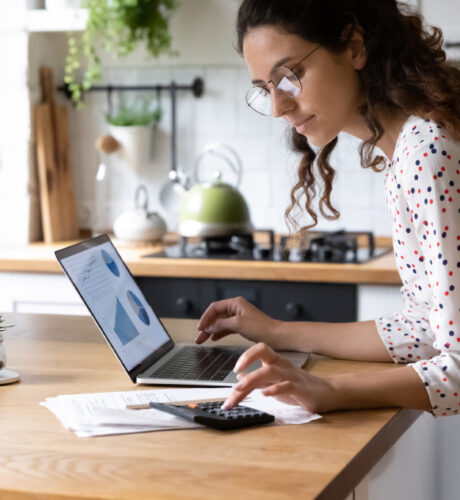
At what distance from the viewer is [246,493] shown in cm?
99

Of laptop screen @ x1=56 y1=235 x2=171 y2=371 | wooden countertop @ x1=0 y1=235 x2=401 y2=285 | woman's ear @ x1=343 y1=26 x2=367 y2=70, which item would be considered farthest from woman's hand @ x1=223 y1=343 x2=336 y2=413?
wooden countertop @ x1=0 y1=235 x2=401 y2=285

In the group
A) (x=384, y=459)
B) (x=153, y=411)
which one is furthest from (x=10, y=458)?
(x=384, y=459)

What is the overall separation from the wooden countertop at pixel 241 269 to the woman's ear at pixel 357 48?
1235mm

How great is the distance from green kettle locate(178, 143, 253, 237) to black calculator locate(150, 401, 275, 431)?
6.17 ft

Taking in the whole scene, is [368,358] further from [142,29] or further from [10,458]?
[142,29]

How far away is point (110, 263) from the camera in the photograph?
1.70 metres

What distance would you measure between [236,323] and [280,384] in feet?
1.63

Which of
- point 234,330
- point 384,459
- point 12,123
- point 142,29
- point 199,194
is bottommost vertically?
point 384,459

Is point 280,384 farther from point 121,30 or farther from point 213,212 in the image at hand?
point 121,30

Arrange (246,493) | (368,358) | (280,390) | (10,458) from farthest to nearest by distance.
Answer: (368,358) < (280,390) < (10,458) < (246,493)

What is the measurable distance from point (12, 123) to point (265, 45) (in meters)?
2.20

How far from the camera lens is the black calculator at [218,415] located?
4.04 ft

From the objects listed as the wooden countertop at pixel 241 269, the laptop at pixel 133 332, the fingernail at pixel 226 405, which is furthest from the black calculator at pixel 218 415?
the wooden countertop at pixel 241 269

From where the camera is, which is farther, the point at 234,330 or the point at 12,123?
the point at 12,123
